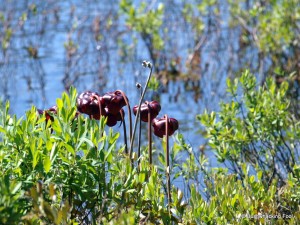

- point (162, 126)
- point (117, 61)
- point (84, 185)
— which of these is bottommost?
point (84, 185)

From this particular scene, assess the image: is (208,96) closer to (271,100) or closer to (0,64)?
(0,64)

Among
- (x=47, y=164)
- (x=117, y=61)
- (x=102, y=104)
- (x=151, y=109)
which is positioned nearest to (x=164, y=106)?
(x=117, y=61)

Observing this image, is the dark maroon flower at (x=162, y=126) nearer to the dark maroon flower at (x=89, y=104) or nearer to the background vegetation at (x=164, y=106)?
→ the background vegetation at (x=164, y=106)

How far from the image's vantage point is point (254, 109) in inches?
157

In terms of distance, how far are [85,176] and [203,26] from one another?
5.83 metres

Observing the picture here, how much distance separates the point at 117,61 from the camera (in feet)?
27.6

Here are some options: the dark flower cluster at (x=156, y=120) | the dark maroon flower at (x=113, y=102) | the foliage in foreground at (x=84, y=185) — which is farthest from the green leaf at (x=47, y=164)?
the dark flower cluster at (x=156, y=120)

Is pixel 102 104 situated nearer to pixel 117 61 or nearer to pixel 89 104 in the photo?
pixel 89 104

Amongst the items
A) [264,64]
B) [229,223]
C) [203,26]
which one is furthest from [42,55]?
[229,223]

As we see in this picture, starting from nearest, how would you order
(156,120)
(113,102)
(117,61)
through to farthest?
(113,102), (156,120), (117,61)

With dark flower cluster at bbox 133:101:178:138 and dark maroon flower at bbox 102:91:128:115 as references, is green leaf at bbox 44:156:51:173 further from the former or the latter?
dark flower cluster at bbox 133:101:178:138

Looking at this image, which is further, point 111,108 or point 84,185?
point 111,108

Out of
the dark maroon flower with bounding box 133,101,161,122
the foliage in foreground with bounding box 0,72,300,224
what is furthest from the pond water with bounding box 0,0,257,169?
the foliage in foreground with bounding box 0,72,300,224

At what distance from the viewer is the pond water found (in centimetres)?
750
